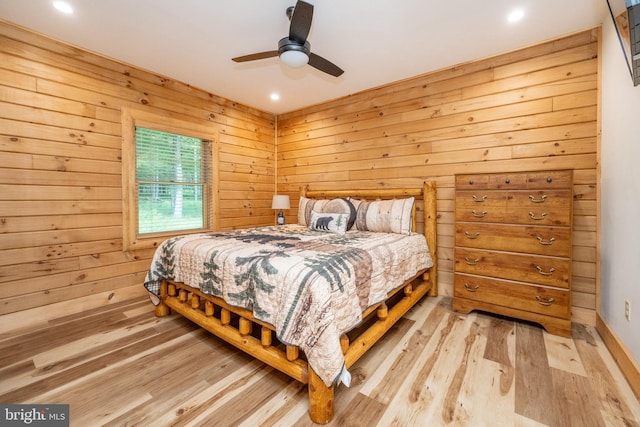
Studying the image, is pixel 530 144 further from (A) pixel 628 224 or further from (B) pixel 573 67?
(A) pixel 628 224

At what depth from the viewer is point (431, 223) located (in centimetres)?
292

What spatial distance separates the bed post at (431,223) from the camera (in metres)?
2.92

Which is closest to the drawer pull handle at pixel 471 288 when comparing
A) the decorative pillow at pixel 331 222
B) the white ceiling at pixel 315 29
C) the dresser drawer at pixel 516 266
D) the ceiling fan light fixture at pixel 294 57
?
the dresser drawer at pixel 516 266

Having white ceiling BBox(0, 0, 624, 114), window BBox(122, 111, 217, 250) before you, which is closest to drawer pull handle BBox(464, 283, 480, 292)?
white ceiling BBox(0, 0, 624, 114)

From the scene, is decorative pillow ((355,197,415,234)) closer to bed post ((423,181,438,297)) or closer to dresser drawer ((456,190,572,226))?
bed post ((423,181,438,297))

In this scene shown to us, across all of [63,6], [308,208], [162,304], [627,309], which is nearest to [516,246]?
[627,309]

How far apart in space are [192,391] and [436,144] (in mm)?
3080

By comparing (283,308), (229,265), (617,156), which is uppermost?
(617,156)

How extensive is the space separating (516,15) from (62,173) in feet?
13.4

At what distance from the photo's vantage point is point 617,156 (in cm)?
189

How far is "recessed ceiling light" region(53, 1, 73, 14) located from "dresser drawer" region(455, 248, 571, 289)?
12.2 feet

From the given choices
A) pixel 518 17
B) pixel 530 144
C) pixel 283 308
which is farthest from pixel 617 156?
pixel 283 308

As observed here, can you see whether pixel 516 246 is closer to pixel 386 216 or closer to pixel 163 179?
pixel 386 216

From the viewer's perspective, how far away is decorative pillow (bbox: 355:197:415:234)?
2775 millimetres
